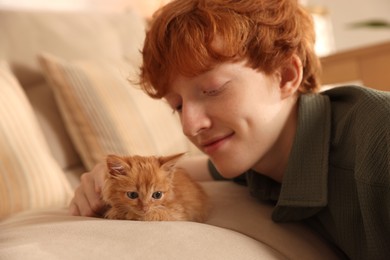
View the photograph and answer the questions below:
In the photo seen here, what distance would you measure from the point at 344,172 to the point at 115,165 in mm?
511

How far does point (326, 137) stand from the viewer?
43.1 inches


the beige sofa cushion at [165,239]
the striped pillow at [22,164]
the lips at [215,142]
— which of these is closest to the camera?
the beige sofa cushion at [165,239]

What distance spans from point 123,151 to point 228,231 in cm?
95

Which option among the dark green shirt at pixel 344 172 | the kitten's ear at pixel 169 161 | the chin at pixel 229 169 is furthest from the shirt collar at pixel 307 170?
the kitten's ear at pixel 169 161

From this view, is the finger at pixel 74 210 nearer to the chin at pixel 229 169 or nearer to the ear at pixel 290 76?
the chin at pixel 229 169

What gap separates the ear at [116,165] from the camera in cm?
101

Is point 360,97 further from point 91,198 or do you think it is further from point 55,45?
point 55,45

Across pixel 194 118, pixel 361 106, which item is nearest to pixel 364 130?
pixel 361 106

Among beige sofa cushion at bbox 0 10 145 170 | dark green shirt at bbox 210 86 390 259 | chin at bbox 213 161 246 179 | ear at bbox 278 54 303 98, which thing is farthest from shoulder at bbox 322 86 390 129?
beige sofa cushion at bbox 0 10 145 170

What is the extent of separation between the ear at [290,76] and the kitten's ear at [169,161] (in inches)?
13.5

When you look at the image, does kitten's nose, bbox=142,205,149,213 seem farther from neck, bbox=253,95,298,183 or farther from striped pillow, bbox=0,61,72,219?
striped pillow, bbox=0,61,72,219

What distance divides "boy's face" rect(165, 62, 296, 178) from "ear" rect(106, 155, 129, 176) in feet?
0.62

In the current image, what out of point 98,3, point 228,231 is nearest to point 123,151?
point 228,231

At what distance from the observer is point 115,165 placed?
1028 mm
